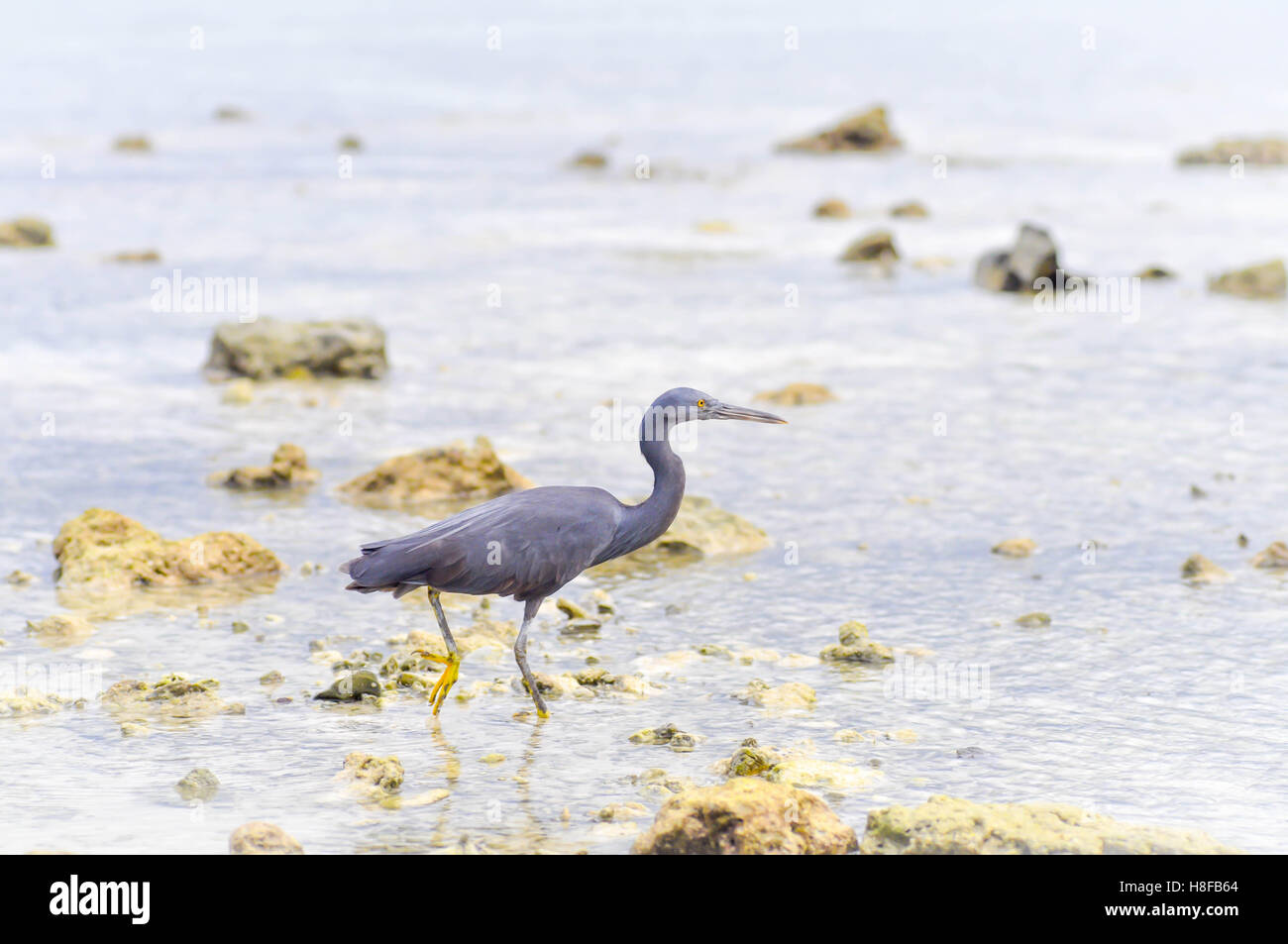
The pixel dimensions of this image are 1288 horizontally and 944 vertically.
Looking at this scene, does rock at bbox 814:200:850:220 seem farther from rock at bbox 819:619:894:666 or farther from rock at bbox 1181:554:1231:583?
rock at bbox 819:619:894:666

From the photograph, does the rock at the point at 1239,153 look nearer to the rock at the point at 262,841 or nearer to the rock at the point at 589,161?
the rock at the point at 589,161

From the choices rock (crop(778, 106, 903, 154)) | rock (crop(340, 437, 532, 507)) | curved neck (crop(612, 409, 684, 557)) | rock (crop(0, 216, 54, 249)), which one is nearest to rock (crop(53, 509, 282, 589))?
rock (crop(340, 437, 532, 507))

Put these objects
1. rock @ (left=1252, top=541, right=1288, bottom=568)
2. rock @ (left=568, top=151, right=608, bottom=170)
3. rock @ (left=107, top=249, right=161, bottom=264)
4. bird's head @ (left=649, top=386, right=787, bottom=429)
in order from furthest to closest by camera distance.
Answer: rock @ (left=568, top=151, right=608, bottom=170) → rock @ (left=107, top=249, right=161, bottom=264) → rock @ (left=1252, top=541, right=1288, bottom=568) → bird's head @ (left=649, top=386, right=787, bottom=429)

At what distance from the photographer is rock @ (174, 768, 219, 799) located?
21.4 feet

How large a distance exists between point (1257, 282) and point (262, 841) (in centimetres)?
1680

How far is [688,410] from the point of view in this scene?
7953mm

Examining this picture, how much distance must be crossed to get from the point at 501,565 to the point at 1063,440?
7078 mm

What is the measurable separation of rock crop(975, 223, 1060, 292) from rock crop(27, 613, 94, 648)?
14188 mm

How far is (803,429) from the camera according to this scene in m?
13.7

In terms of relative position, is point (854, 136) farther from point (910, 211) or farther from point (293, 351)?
point (293, 351)

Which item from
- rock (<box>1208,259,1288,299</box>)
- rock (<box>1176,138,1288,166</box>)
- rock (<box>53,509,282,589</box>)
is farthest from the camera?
rock (<box>1176,138,1288,166</box>)

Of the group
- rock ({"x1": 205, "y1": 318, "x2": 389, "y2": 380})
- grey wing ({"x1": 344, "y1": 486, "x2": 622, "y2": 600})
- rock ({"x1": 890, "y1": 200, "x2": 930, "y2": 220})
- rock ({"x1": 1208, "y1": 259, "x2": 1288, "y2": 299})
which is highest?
rock ({"x1": 890, "y1": 200, "x2": 930, "y2": 220})
